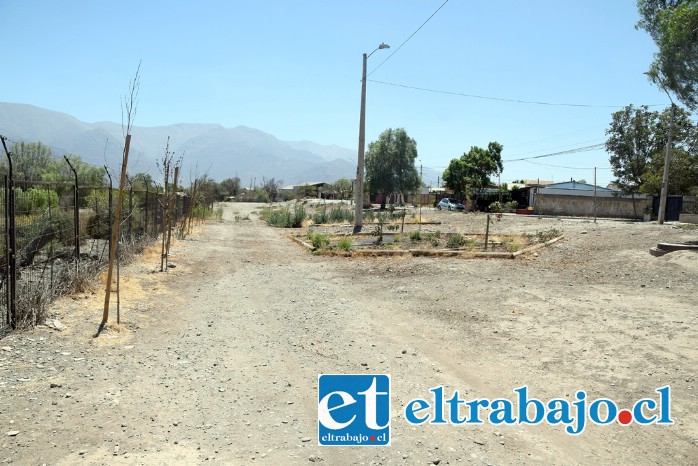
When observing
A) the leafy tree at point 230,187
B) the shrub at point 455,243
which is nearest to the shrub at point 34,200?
the shrub at point 455,243

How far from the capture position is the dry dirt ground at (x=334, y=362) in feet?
12.8

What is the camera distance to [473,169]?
62938 mm

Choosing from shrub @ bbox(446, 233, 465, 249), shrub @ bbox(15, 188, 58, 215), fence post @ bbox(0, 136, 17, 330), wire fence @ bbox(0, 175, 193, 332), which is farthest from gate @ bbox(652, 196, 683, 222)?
fence post @ bbox(0, 136, 17, 330)

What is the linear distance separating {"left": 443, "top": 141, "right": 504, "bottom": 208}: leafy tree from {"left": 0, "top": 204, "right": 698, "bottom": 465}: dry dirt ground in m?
52.3

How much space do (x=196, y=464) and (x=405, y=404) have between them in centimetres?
188

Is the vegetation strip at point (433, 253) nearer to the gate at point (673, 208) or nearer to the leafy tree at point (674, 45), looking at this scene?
the leafy tree at point (674, 45)

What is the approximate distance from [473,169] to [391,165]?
11063mm

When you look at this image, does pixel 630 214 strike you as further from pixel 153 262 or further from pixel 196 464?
pixel 196 464

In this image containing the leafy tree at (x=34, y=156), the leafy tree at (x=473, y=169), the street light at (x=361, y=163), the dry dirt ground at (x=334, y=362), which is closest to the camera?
the dry dirt ground at (x=334, y=362)

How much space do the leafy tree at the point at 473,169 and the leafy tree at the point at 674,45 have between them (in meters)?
43.5

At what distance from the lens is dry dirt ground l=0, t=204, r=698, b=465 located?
12.8ft

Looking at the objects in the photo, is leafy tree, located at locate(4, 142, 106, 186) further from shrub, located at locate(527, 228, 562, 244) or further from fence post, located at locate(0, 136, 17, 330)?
shrub, located at locate(527, 228, 562, 244)

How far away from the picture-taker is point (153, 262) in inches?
506

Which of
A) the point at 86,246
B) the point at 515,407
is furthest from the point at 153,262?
the point at 515,407
